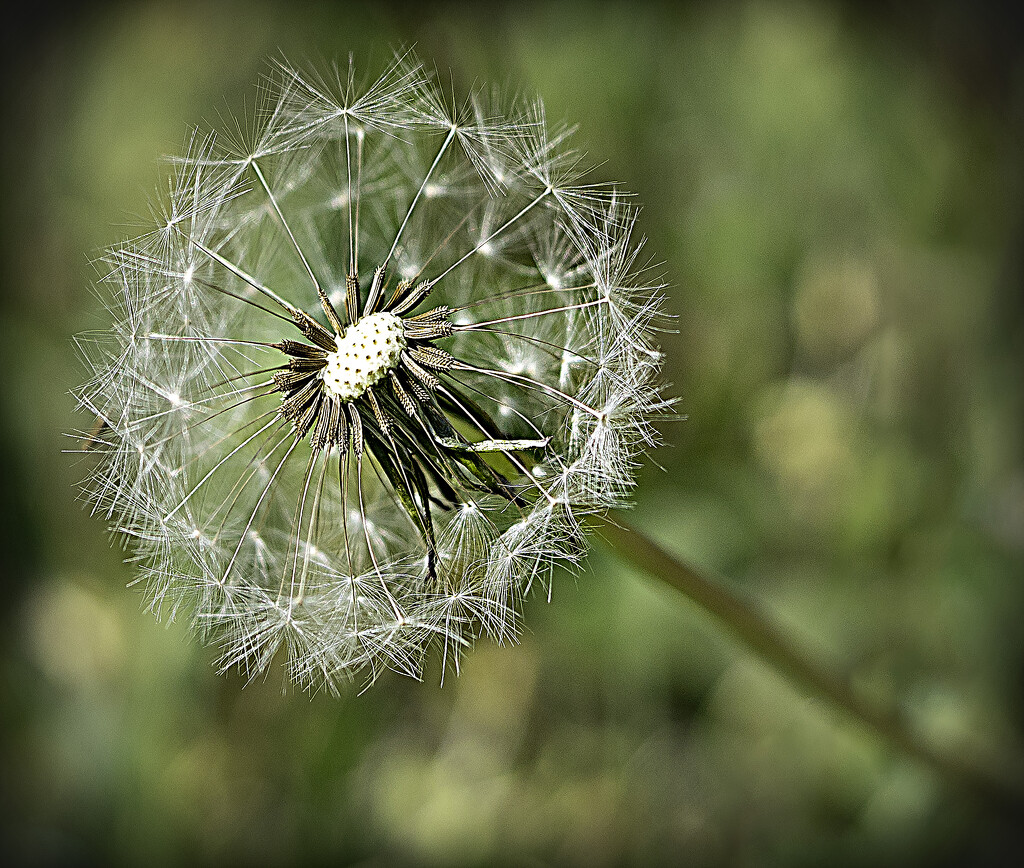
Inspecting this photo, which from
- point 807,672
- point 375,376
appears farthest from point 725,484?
point 375,376

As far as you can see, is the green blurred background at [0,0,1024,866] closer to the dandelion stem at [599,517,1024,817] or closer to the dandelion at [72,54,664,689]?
the dandelion stem at [599,517,1024,817]

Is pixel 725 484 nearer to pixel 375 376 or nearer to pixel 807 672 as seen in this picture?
pixel 807 672

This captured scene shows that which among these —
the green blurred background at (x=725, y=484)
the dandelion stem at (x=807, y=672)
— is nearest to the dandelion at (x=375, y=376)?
the dandelion stem at (x=807, y=672)

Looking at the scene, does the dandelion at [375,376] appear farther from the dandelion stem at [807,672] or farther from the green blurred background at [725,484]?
the green blurred background at [725,484]

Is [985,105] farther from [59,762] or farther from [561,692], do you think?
[59,762]

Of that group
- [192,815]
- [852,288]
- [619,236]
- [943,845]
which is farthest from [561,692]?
[619,236]

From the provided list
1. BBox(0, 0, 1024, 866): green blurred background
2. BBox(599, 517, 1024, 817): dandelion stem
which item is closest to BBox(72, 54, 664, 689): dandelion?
BBox(599, 517, 1024, 817): dandelion stem
